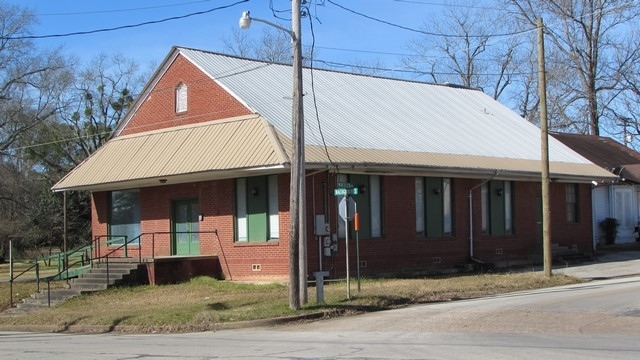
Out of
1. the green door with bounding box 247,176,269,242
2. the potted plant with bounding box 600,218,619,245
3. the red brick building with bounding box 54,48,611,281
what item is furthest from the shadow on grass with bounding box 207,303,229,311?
the potted plant with bounding box 600,218,619,245

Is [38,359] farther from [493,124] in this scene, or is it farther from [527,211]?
[493,124]

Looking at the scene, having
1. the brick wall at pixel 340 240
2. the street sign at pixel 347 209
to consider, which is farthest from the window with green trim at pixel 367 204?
the street sign at pixel 347 209

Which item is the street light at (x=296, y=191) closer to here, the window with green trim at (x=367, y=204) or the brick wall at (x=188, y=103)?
the window with green trim at (x=367, y=204)

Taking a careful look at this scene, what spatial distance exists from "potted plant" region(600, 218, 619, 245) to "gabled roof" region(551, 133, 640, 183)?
2.39 metres

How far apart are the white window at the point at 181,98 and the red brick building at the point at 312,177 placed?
59mm

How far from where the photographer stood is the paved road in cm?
1163

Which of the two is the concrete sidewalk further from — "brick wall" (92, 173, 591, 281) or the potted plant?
the potted plant

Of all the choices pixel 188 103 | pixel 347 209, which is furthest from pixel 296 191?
pixel 188 103

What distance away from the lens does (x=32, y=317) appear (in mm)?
20875

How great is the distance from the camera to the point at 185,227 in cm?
2708

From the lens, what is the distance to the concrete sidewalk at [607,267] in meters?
26.0

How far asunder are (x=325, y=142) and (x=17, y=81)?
92.2 ft

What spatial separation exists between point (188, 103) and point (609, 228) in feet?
75.7

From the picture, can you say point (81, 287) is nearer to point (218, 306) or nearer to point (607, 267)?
point (218, 306)
